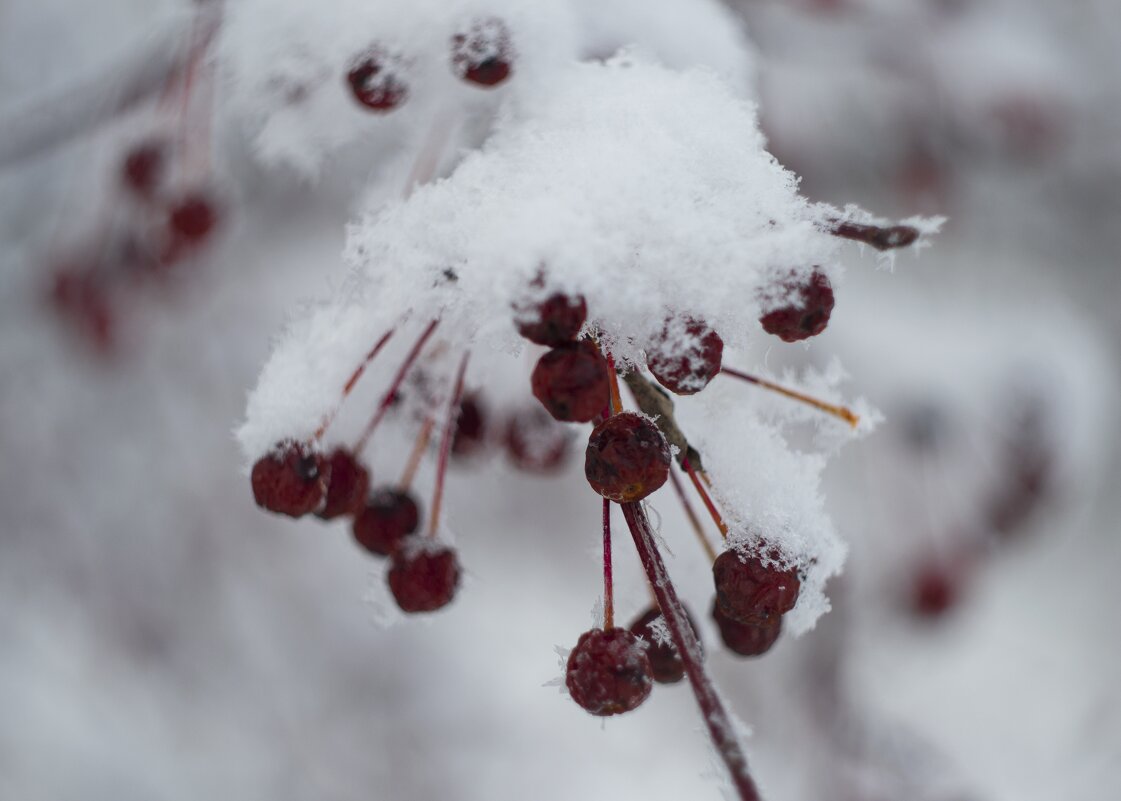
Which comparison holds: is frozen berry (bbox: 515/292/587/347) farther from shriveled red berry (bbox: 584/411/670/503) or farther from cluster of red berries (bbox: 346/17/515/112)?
cluster of red berries (bbox: 346/17/515/112)

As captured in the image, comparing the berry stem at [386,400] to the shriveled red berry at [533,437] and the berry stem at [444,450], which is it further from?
the shriveled red berry at [533,437]

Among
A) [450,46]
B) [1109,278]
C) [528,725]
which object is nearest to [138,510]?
[528,725]

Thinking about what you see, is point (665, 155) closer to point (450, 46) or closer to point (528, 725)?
point (450, 46)

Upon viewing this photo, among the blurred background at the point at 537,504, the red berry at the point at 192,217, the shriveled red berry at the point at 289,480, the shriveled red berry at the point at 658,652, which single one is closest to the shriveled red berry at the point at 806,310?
the shriveled red berry at the point at 658,652

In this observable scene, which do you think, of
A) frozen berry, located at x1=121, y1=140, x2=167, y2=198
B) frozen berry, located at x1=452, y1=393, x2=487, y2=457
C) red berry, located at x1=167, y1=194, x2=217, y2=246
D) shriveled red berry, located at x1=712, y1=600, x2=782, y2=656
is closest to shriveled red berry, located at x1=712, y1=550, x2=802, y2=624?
shriveled red berry, located at x1=712, y1=600, x2=782, y2=656

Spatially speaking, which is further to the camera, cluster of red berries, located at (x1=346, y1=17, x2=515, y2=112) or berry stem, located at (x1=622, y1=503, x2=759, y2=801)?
cluster of red berries, located at (x1=346, y1=17, x2=515, y2=112)

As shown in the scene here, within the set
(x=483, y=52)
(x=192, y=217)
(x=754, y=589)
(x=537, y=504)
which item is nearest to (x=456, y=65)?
(x=483, y=52)
